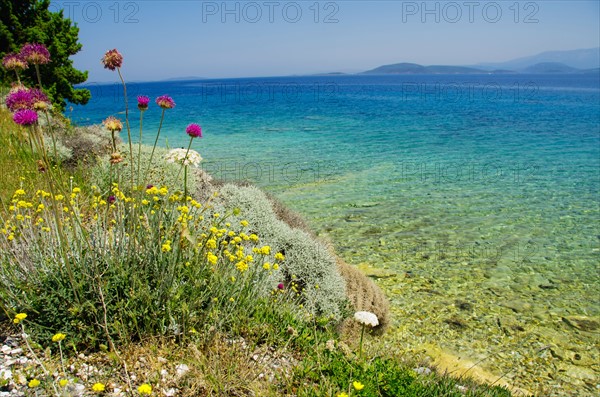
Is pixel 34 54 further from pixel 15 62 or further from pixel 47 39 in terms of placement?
pixel 47 39

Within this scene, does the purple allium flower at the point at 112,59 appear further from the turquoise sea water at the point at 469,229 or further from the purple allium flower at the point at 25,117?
the turquoise sea water at the point at 469,229

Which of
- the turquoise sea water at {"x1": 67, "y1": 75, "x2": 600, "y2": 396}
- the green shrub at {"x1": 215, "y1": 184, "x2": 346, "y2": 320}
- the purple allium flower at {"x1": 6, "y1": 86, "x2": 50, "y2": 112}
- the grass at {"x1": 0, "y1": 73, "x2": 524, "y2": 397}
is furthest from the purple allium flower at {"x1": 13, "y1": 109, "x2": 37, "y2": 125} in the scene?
the turquoise sea water at {"x1": 67, "y1": 75, "x2": 600, "y2": 396}

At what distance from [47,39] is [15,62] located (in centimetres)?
2277

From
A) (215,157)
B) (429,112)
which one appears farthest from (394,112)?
(215,157)

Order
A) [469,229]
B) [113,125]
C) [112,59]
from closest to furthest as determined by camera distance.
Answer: [113,125]
[112,59]
[469,229]

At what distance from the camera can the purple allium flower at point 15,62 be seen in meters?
3.17

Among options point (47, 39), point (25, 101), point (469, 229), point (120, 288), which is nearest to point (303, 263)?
point (120, 288)

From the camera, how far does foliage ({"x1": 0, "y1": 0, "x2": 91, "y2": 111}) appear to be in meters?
20.8

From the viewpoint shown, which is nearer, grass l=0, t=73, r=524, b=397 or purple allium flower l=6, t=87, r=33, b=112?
purple allium flower l=6, t=87, r=33, b=112

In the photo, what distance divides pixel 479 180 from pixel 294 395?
1518 cm

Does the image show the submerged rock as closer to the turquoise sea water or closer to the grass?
the turquoise sea water

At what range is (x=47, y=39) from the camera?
72.0ft

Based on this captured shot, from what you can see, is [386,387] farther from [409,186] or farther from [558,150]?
[558,150]

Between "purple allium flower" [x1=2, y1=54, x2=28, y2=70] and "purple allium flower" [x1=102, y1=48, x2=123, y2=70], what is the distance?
569 mm
